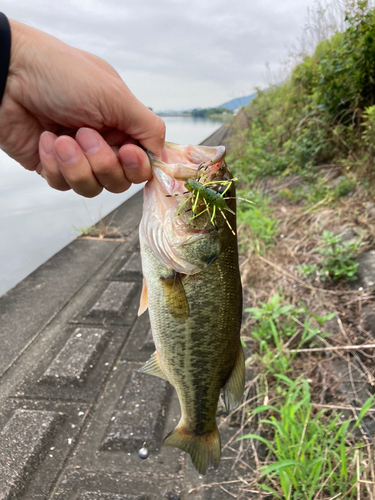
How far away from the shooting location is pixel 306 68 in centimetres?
673

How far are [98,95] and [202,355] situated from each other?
49.5 inches

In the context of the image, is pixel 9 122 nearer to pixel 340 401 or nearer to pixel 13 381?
pixel 13 381

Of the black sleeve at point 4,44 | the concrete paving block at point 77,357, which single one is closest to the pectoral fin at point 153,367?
the concrete paving block at point 77,357

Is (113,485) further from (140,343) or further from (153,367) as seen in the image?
(140,343)

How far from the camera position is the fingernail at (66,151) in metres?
1.47

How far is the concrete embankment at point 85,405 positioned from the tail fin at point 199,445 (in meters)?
0.46

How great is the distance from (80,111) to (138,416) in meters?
2.05

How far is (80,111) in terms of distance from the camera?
1.50 metres

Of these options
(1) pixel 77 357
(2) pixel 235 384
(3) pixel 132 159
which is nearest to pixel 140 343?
(1) pixel 77 357

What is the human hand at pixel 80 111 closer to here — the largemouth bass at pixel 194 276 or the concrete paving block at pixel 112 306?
the largemouth bass at pixel 194 276

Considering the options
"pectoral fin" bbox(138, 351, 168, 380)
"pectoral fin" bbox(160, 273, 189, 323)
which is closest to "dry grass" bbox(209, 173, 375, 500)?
"pectoral fin" bbox(138, 351, 168, 380)

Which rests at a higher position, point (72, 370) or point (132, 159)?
point (132, 159)

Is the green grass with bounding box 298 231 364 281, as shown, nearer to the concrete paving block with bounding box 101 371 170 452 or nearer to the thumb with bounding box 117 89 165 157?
the concrete paving block with bounding box 101 371 170 452

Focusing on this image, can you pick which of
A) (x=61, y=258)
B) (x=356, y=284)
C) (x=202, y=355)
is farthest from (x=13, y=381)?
(x=356, y=284)
